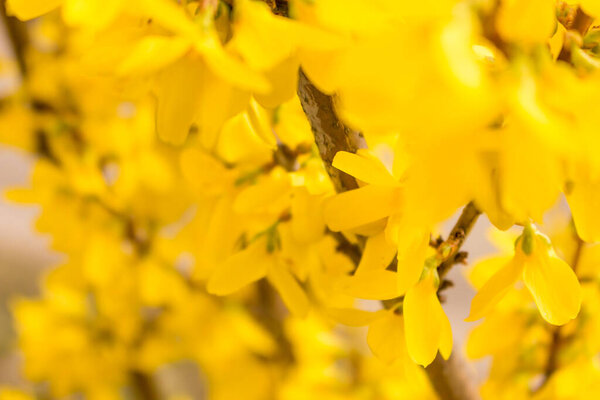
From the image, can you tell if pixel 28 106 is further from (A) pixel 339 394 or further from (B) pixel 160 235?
(A) pixel 339 394

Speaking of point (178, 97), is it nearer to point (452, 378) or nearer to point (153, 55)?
point (153, 55)

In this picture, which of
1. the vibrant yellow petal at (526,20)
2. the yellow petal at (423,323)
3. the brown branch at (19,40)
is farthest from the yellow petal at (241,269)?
the brown branch at (19,40)

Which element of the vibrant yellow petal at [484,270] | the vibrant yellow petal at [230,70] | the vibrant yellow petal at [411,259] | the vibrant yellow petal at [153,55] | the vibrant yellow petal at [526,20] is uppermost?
the vibrant yellow petal at [526,20]

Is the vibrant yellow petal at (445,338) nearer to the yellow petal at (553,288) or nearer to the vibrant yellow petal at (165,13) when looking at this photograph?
the yellow petal at (553,288)

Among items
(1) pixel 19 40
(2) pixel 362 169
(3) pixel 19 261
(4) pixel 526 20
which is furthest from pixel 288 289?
(3) pixel 19 261

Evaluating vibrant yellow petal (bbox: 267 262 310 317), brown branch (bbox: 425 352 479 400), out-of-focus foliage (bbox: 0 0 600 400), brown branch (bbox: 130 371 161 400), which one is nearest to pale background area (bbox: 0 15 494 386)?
brown branch (bbox: 130 371 161 400)

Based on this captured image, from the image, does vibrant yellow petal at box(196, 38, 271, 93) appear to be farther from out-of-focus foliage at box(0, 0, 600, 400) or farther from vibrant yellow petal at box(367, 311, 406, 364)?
vibrant yellow petal at box(367, 311, 406, 364)

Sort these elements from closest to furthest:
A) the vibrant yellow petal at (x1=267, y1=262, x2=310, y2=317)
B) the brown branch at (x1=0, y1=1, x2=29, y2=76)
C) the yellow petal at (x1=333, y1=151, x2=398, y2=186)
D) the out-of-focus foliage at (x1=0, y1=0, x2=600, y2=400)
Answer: the out-of-focus foliage at (x1=0, y1=0, x2=600, y2=400)
the yellow petal at (x1=333, y1=151, x2=398, y2=186)
the vibrant yellow petal at (x1=267, y1=262, x2=310, y2=317)
the brown branch at (x1=0, y1=1, x2=29, y2=76)
